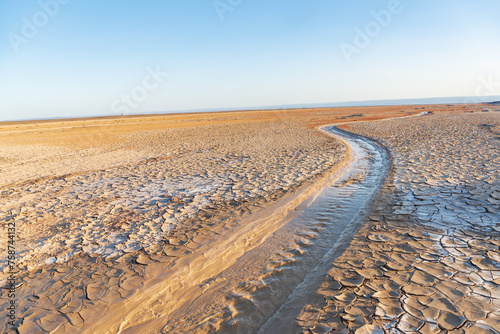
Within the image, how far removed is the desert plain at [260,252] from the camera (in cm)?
271

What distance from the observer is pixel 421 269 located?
320 centimetres

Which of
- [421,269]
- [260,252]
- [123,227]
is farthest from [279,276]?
[123,227]

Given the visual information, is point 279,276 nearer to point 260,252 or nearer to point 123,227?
point 260,252

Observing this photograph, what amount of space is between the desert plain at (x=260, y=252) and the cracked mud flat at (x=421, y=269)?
0.06ft

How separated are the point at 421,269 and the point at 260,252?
218cm

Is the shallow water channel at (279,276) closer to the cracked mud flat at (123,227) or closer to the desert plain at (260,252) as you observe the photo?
the desert plain at (260,252)

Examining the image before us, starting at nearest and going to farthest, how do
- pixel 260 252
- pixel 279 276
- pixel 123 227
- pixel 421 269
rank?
pixel 421 269 → pixel 279 276 → pixel 260 252 → pixel 123 227

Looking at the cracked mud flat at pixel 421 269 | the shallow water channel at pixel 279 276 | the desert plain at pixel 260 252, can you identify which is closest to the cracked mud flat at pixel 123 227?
the desert plain at pixel 260 252

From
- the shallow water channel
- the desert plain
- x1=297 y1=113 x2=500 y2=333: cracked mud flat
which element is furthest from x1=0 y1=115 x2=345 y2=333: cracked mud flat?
x1=297 y1=113 x2=500 y2=333: cracked mud flat

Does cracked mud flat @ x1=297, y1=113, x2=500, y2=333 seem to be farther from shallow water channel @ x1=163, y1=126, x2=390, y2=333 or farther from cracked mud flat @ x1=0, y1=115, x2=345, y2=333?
cracked mud flat @ x1=0, y1=115, x2=345, y2=333

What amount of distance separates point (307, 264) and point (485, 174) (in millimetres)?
6253

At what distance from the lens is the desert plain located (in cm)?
271

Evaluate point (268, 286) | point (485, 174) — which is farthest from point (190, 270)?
point (485, 174)

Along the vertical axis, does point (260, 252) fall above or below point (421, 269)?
below
